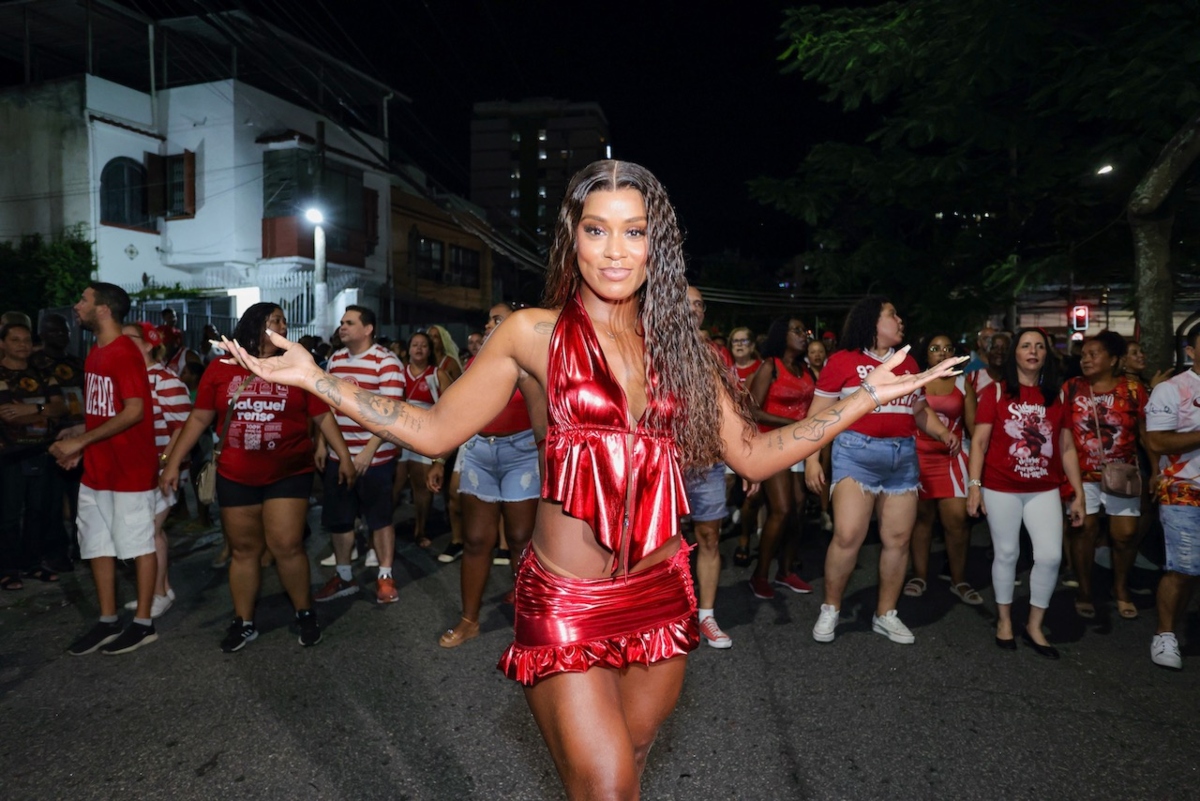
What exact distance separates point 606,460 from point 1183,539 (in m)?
4.51

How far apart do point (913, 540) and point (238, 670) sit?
16.5ft

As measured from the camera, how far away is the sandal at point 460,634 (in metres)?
5.26

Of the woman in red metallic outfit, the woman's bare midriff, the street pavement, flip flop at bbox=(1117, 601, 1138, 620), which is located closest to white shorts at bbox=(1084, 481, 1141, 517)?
flip flop at bbox=(1117, 601, 1138, 620)

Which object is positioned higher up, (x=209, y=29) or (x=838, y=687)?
(x=209, y=29)

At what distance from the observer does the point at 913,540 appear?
6.64 meters

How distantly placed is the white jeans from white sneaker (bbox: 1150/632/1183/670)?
633 mm

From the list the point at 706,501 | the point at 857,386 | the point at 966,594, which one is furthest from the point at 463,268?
the point at 857,386

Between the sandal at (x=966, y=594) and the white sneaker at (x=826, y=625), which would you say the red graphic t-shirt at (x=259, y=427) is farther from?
the sandal at (x=966, y=594)

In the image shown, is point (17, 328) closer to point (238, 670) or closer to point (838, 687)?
point (238, 670)

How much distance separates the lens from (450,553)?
7738 millimetres

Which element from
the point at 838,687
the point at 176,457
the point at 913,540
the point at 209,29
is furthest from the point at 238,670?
the point at 209,29

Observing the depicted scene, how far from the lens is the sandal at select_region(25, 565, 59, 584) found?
6.93 meters

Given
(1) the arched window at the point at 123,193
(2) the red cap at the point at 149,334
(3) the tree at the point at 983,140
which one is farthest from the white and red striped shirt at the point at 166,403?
(1) the arched window at the point at 123,193

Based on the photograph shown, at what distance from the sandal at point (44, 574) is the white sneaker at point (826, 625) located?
624 cm
